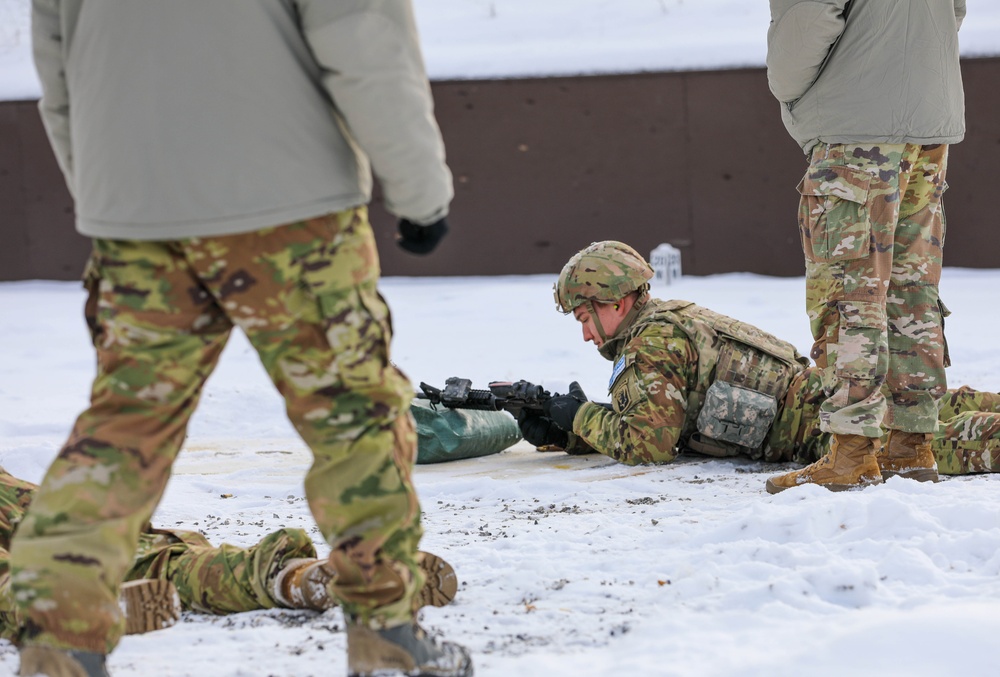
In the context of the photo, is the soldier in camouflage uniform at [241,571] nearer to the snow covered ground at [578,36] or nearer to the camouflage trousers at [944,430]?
the camouflage trousers at [944,430]

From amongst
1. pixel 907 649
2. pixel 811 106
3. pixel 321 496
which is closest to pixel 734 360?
pixel 811 106

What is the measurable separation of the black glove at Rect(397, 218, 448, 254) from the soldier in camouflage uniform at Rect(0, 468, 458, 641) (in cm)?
73

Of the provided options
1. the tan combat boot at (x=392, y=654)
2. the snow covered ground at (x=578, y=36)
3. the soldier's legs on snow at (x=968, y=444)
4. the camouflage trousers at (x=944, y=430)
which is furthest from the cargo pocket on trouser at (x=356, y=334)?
the snow covered ground at (x=578, y=36)

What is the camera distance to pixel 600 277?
432 cm

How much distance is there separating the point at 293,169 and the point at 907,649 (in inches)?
51.3

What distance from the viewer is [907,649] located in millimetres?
1983

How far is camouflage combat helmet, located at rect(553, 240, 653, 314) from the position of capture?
432cm

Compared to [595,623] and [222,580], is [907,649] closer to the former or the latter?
[595,623]

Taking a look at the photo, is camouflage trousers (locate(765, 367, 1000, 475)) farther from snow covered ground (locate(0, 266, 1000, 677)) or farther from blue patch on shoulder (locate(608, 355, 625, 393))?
blue patch on shoulder (locate(608, 355, 625, 393))

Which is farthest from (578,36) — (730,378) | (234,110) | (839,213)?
(234,110)

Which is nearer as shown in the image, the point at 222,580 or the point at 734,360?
the point at 222,580

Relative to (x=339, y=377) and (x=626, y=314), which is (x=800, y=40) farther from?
(x=339, y=377)

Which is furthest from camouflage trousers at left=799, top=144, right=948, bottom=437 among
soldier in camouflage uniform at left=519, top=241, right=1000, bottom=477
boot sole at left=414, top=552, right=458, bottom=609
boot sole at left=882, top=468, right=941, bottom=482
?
boot sole at left=414, top=552, right=458, bottom=609

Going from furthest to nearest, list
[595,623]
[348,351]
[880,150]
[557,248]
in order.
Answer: [557,248]
[880,150]
[595,623]
[348,351]
